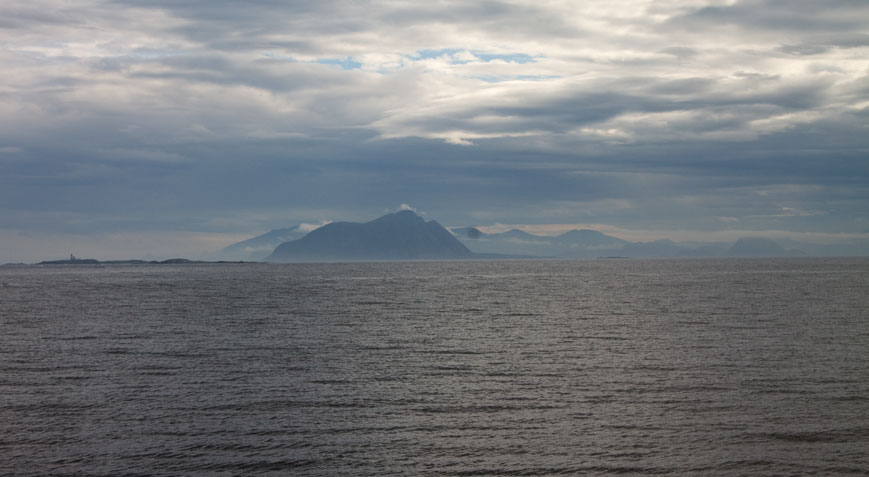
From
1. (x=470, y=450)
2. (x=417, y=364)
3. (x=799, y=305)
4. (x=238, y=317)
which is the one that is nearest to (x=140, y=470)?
(x=470, y=450)

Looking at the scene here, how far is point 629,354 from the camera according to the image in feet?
187

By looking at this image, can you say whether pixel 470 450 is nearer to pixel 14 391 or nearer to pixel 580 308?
pixel 14 391

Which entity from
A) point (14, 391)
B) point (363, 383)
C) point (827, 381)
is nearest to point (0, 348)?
point (14, 391)

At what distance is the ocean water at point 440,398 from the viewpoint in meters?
30.5

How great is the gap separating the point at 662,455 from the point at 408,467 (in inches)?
438

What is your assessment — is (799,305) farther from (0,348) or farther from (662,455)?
(0,348)

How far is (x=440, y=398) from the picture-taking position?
1620 inches

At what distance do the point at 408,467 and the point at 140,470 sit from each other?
36.6 ft

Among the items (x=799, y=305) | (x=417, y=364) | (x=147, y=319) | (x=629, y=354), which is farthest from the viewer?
(x=799, y=305)

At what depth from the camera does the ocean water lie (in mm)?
30469

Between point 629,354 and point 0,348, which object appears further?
point 0,348

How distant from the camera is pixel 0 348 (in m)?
63.4

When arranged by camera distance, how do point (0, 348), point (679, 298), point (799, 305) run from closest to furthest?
point (0, 348)
point (799, 305)
point (679, 298)

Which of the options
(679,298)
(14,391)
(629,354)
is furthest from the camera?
(679,298)
